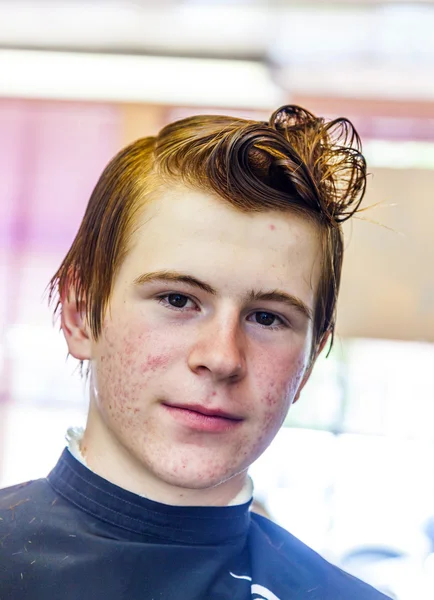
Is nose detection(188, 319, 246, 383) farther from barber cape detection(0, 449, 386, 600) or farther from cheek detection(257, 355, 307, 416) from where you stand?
barber cape detection(0, 449, 386, 600)

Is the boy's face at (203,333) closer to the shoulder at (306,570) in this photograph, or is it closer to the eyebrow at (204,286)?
the eyebrow at (204,286)

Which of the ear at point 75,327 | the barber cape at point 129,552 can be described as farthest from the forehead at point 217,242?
the barber cape at point 129,552

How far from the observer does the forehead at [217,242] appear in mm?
911

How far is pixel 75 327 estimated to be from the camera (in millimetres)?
1035

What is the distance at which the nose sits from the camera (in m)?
0.89

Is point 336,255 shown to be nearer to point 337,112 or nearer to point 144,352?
point 144,352

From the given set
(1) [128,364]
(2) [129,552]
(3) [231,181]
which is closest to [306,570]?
(2) [129,552]

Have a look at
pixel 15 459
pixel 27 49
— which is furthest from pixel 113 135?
pixel 15 459

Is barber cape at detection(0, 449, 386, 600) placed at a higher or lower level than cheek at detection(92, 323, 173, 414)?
lower

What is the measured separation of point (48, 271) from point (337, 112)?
107 centimetres

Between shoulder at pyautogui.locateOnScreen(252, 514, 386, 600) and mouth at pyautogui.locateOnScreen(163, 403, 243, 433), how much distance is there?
0.63ft

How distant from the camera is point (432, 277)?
2752 mm

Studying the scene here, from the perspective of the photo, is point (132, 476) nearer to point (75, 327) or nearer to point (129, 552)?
point (129, 552)

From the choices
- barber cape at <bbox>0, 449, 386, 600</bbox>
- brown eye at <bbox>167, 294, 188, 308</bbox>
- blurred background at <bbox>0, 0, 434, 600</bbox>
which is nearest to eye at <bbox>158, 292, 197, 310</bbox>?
brown eye at <bbox>167, 294, 188, 308</bbox>
